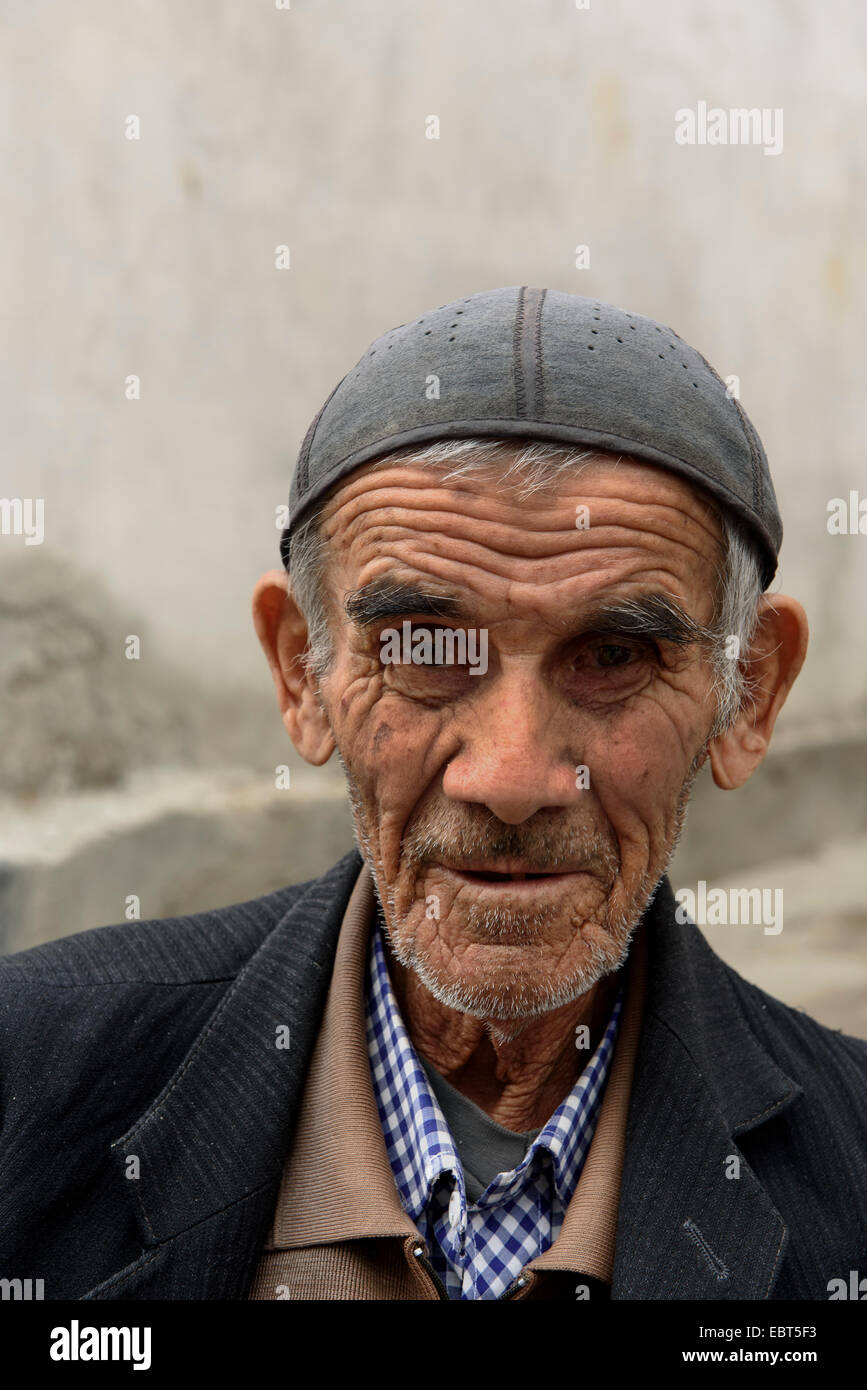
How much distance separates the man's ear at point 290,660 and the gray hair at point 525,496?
0.05m

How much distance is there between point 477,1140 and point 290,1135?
366 millimetres

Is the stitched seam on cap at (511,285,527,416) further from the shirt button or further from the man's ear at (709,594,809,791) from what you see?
the shirt button

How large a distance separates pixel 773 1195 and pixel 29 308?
3206mm

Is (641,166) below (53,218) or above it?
above

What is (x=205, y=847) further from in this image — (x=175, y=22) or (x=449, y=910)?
(x=175, y=22)

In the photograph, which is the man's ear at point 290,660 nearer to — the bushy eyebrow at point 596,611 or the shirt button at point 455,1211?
the bushy eyebrow at point 596,611

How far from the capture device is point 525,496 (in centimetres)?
199

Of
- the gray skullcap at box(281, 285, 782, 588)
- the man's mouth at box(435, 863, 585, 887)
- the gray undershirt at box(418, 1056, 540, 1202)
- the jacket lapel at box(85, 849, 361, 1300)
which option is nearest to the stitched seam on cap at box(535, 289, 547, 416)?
the gray skullcap at box(281, 285, 782, 588)

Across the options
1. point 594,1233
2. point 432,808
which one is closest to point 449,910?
point 432,808

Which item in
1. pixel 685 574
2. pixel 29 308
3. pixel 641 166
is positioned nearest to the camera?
pixel 685 574

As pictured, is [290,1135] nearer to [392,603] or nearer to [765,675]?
[392,603]

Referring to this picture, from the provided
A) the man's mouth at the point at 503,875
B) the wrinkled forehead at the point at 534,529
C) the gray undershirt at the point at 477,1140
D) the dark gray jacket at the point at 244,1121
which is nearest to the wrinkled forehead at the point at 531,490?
the wrinkled forehead at the point at 534,529

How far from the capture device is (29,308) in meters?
3.64

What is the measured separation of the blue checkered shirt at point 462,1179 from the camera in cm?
201
